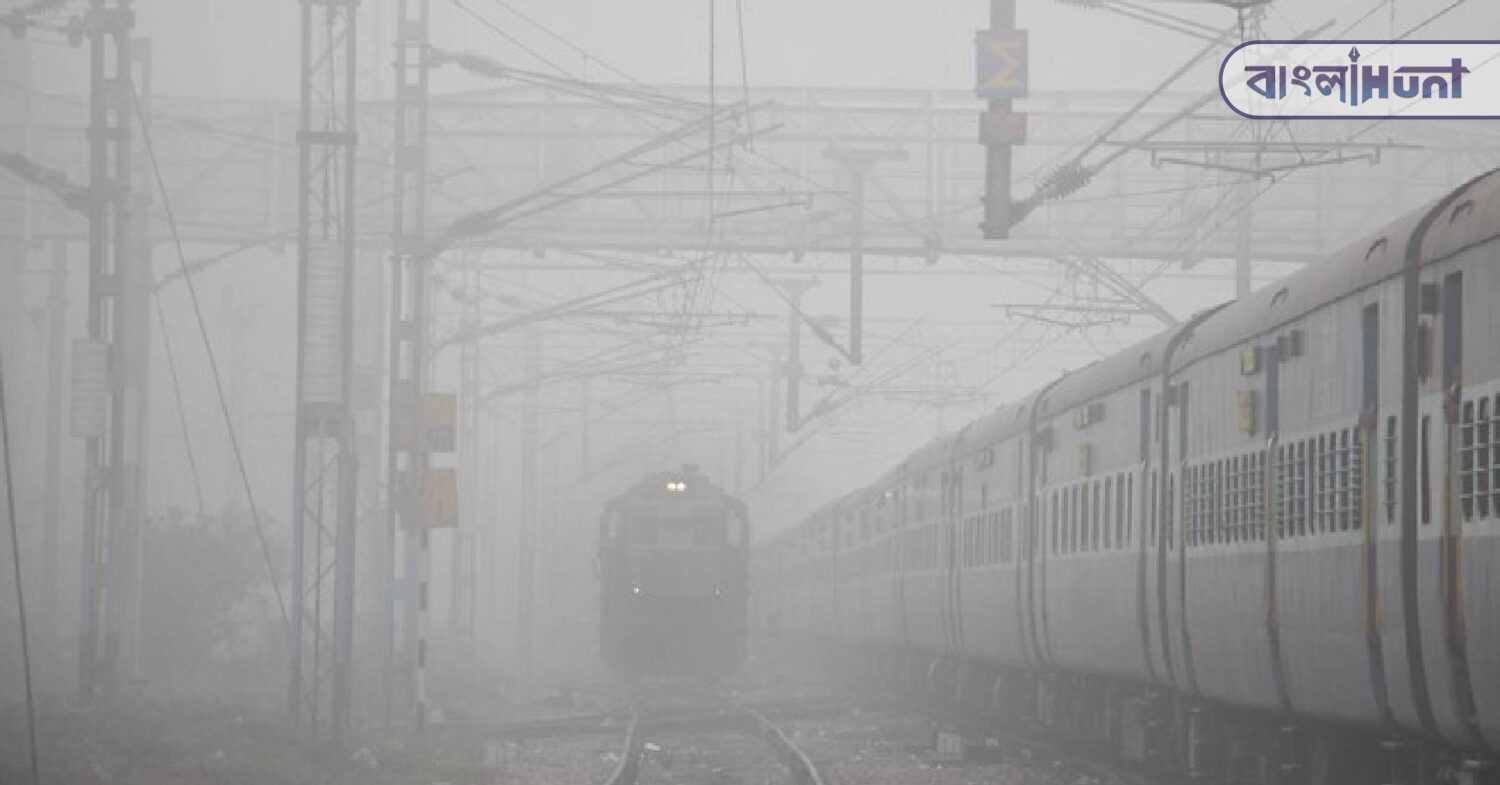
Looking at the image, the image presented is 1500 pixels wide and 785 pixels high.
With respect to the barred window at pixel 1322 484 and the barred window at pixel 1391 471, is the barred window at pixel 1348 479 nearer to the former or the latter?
the barred window at pixel 1322 484

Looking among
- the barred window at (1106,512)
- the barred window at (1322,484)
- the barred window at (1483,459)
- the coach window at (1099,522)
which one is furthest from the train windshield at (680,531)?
the barred window at (1483,459)

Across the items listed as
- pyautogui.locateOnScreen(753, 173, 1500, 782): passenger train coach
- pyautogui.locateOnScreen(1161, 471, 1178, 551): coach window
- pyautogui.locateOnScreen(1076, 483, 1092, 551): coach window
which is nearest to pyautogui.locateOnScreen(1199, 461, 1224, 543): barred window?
pyautogui.locateOnScreen(753, 173, 1500, 782): passenger train coach

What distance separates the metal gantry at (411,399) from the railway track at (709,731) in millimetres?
2665

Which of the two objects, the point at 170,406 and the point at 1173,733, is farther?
the point at 170,406

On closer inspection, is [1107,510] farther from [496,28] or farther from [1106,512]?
[496,28]

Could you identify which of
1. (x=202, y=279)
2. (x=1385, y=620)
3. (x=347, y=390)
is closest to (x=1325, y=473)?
(x=1385, y=620)

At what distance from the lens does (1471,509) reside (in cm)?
1035

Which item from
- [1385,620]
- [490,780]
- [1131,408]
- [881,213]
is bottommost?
[490,780]

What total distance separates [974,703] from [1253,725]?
15016 millimetres

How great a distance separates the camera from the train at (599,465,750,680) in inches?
1753

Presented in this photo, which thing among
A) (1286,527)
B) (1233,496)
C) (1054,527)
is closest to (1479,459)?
(1286,527)

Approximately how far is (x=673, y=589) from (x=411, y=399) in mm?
16510

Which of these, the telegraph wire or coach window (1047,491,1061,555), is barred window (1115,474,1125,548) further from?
the telegraph wire

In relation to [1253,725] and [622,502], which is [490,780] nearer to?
[1253,725]
